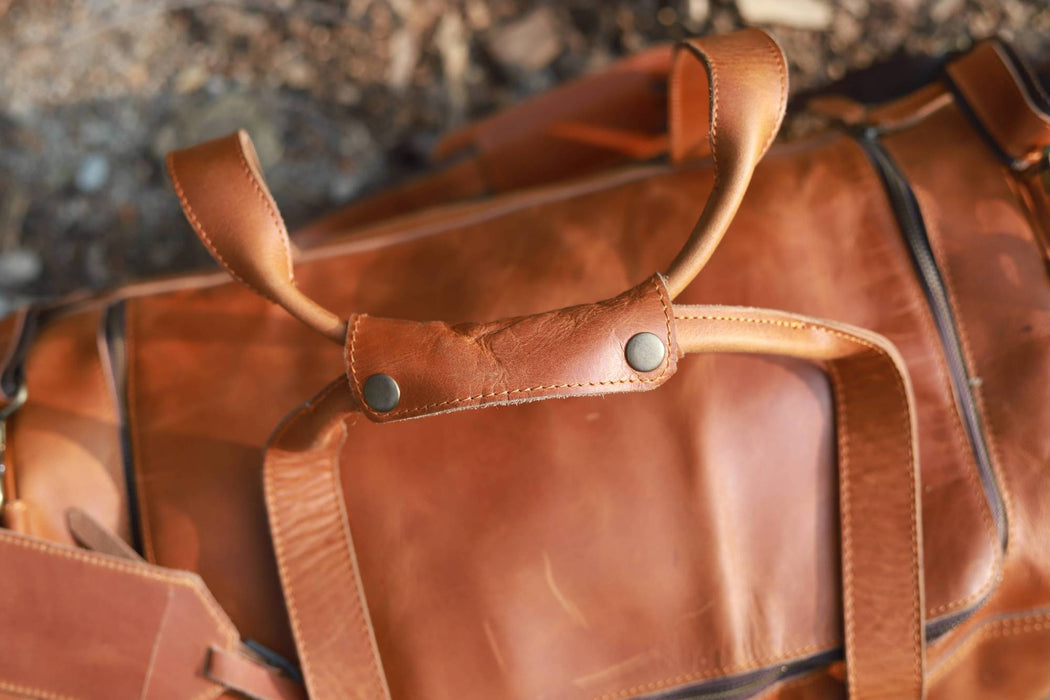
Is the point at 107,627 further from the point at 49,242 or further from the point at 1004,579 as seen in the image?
the point at 1004,579

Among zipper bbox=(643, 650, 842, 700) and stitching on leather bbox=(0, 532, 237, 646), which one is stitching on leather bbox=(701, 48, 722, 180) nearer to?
zipper bbox=(643, 650, 842, 700)

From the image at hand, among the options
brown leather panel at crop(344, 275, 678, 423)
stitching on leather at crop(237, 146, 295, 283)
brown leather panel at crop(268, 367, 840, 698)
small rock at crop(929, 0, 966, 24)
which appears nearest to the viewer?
brown leather panel at crop(344, 275, 678, 423)

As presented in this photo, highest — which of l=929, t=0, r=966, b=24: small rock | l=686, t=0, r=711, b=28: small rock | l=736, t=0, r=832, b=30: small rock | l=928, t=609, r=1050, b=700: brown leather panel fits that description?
l=686, t=0, r=711, b=28: small rock

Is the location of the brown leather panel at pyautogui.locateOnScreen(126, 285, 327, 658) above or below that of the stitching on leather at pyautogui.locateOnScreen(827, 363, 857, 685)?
above

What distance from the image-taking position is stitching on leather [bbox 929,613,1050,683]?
979 mm

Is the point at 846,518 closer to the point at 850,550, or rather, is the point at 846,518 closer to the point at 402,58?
the point at 850,550

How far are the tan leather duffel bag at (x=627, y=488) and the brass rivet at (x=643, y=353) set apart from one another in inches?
8.6

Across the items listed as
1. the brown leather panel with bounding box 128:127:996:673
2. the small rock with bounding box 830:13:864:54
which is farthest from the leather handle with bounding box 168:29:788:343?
the small rock with bounding box 830:13:864:54

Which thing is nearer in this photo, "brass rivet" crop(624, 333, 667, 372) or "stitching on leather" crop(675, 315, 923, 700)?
"brass rivet" crop(624, 333, 667, 372)

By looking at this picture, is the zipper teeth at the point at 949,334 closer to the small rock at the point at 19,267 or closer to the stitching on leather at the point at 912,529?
the stitching on leather at the point at 912,529

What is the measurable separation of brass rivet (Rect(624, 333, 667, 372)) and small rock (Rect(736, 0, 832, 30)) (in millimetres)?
988

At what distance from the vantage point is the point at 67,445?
3.19 ft

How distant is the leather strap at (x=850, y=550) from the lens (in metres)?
0.92

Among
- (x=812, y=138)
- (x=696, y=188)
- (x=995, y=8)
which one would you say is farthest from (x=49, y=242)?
(x=995, y=8)
